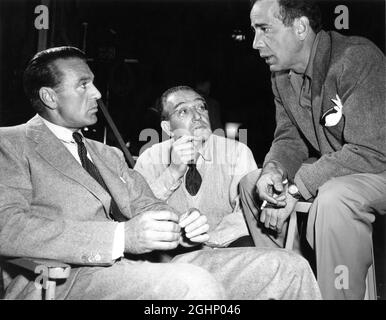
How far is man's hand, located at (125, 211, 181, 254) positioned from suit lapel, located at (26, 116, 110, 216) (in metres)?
0.33

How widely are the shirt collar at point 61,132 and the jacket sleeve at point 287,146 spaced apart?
1059 millimetres

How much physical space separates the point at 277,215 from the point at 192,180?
0.72 m

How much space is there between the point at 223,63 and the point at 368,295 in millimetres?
5021

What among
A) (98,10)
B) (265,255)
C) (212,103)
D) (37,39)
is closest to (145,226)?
(265,255)

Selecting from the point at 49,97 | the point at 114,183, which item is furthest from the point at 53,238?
the point at 49,97

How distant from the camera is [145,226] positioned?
1357 millimetres

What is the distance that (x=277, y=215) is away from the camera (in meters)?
2.03

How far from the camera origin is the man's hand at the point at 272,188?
1.98 meters

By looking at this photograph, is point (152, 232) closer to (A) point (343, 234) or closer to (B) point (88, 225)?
(B) point (88, 225)

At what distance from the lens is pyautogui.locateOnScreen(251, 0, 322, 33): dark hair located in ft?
7.42

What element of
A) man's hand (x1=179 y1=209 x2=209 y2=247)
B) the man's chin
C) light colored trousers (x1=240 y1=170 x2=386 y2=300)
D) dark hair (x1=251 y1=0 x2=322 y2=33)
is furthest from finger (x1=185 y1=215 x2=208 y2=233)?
dark hair (x1=251 y1=0 x2=322 y2=33)

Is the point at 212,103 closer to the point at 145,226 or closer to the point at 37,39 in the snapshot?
the point at 37,39

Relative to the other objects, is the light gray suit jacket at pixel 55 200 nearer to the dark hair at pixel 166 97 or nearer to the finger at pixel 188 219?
the finger at pixel 188 219

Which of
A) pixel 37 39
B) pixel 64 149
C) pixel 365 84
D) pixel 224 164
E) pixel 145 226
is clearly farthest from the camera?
pixel 37 39
